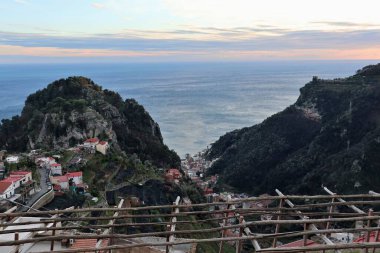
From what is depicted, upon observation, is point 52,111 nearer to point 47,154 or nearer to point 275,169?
point 47,154

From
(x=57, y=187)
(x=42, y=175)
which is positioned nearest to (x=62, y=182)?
(x=57, y=187)

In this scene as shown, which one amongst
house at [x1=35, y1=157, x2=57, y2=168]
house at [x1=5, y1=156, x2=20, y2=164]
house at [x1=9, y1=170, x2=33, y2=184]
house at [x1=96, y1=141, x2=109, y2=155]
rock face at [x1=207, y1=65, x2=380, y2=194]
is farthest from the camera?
rock face at [x1=207, y1=65, x2=380, y2=194]

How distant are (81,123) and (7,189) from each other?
11761 mm

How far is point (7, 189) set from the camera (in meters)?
19.6

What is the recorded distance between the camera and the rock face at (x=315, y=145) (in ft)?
118

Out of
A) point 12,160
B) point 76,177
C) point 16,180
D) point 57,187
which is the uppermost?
point 16,180

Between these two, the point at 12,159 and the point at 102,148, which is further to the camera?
the point at 102,148

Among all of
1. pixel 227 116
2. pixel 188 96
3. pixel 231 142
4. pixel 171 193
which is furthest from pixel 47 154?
pixel 188 96

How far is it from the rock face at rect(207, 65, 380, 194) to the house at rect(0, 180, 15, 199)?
25.4 m

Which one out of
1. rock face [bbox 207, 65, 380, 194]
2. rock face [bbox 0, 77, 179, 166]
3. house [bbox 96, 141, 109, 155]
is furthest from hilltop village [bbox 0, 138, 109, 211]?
rock face [bbox 207, 65, 380, 194]

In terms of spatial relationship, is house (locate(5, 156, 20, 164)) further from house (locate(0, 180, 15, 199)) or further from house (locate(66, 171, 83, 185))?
house (locate(0, 180, 15, 199))

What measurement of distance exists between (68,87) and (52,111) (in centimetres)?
745

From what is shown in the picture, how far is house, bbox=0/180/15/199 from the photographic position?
19.5m

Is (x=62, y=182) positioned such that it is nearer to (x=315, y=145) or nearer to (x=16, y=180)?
(x=16, y=180)
